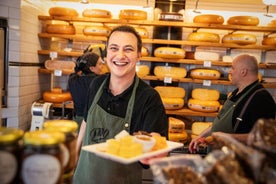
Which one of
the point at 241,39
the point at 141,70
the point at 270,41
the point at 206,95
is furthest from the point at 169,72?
the point at 270,41

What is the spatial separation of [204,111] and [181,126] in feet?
1.48

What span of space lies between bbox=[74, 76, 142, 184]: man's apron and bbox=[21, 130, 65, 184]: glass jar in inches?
31.2

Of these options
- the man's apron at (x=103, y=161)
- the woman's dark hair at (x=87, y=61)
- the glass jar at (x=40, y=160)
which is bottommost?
the man's apron at (x=103, y=161)

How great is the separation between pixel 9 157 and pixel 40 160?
0.08 metres

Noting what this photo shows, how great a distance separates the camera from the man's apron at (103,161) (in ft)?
4.88

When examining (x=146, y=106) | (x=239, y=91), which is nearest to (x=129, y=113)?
(x=146, y=106)

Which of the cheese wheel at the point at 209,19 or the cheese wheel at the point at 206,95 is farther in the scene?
the cheese wheel at the point at 206,95

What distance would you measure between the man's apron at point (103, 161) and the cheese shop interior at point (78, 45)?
7.23ft

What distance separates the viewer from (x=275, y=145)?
797 millimetres

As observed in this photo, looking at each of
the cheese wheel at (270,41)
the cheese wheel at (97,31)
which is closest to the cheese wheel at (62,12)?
the cheese wheel at (97,31)

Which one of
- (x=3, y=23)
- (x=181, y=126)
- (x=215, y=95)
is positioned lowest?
(x=181, y=126)

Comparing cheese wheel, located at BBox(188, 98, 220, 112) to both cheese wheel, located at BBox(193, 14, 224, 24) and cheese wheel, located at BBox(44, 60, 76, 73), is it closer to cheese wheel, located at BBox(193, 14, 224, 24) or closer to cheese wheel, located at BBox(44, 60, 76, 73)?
cheese wheel, located at BBox(193, 14, 224, 24)

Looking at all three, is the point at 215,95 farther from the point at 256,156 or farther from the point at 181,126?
the point at 256,156

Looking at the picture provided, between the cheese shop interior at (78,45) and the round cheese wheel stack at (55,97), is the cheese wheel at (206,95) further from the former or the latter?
the round cheese wheel stack at (55,97)
